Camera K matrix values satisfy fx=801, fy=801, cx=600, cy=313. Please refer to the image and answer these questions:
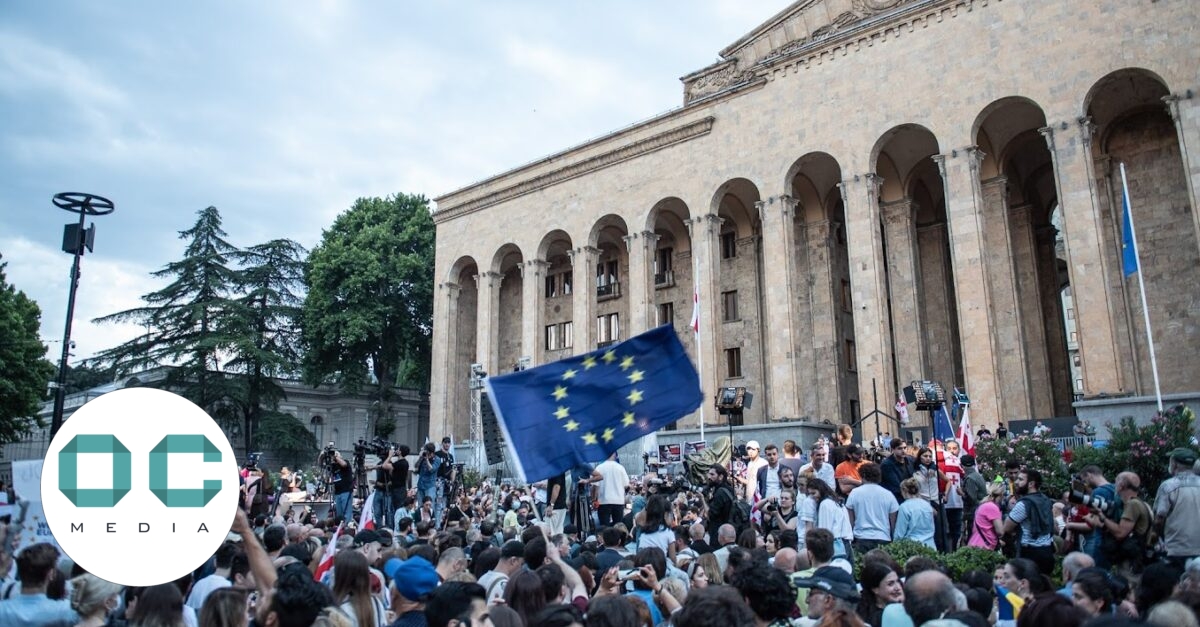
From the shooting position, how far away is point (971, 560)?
31.3 feet

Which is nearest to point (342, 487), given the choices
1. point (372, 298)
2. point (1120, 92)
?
point (1120, 92)

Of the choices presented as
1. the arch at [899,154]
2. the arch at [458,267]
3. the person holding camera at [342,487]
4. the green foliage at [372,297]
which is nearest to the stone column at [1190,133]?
the arch at [899,154]

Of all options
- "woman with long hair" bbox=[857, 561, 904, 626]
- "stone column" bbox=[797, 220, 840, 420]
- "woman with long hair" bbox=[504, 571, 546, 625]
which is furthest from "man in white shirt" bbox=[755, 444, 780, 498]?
"stone column" bbox=[797, 220, 840, 420]

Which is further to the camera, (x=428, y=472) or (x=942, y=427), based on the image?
(x=942, y=427)

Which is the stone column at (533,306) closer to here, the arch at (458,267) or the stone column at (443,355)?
the arch at (458,267)

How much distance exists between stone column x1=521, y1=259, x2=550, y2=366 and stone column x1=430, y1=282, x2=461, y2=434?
5.24 metres

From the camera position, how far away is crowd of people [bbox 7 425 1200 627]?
14.4 ft

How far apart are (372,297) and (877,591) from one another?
1615 inches

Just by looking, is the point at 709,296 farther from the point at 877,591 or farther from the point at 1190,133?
the point at 877,591

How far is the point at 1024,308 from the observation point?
97.6 ft

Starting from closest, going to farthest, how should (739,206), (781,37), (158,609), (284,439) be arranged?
(158,609), (781,37), (739,206), (284,439)

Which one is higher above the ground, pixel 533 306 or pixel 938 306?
pixel 533 306

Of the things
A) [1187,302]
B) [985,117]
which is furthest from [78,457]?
[1187,302]

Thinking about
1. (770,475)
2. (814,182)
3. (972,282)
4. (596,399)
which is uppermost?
(814,182)
